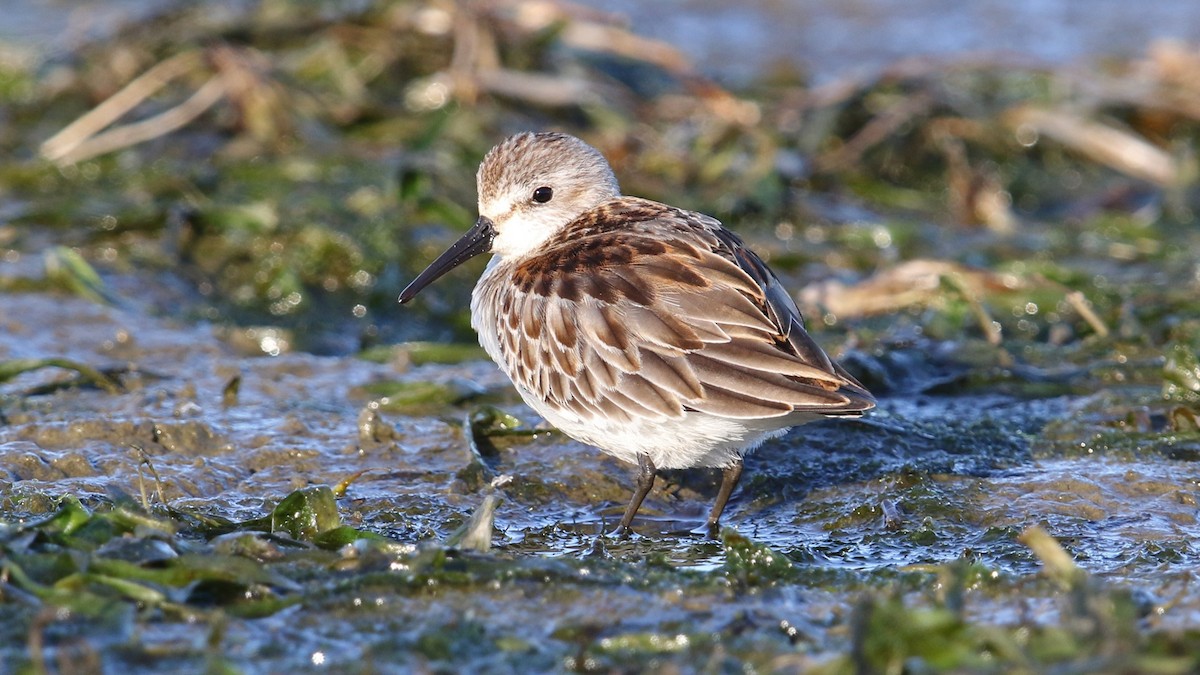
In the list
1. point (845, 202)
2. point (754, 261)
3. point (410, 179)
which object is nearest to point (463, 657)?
point (754, 261)

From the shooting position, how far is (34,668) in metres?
3.20

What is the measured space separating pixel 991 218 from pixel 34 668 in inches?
265

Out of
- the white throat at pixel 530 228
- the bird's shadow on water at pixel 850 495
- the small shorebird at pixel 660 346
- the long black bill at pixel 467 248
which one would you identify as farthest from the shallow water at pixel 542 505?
the white throat at pixel 530 228

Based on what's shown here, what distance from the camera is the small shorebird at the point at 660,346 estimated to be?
4438 millimetres

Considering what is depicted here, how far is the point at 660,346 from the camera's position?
4.57 meters

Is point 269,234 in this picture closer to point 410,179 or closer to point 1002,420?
point 410,179

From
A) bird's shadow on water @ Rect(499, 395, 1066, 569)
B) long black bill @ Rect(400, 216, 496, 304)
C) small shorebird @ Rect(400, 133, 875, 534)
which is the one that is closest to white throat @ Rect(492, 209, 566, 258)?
long black bill @ Rect(400, 216, 496, 304)

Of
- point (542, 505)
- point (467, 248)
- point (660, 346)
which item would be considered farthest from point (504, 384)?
point (660, 346)

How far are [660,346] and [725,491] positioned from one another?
2.08 ft

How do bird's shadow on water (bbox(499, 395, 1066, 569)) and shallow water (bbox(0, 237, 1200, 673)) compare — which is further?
bird's shadow on water (bbox(499, 395, 1066, 569))

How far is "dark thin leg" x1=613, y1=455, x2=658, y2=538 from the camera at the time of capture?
480 centimetres

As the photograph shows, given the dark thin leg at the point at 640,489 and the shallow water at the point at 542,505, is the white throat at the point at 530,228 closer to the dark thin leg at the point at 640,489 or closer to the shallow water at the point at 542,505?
the shallow water at the point at 542,505

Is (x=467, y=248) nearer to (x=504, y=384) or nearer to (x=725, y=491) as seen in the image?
(x=504, y=384)

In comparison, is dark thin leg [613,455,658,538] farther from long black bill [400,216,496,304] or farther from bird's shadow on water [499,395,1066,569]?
long black bill [400,216,496,304]
